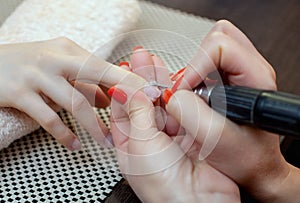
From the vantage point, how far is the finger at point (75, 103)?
41cm

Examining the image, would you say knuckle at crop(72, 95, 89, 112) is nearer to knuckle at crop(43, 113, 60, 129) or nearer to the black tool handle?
knuckle at crop(43, 113, 60, 129)

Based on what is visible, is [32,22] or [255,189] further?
[32,22]

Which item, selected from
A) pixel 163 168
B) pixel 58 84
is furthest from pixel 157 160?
pixel 58 84

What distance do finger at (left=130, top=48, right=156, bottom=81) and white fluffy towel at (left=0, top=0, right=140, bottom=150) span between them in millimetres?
71

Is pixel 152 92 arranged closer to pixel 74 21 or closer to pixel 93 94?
pixel 93 94

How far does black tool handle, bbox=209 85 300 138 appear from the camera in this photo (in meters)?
0.29

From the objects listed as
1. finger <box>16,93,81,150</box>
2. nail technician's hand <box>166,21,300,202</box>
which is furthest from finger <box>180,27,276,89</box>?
finger <box>16,93,81,150</box>

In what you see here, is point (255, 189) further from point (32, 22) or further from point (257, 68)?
point (32, 22)

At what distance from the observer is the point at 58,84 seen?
1.34 ft

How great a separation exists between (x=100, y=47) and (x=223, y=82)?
176 millimetres

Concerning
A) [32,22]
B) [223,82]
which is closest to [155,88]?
[223,82]

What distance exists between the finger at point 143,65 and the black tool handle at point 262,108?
9cm

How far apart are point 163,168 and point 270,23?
1.22 ft

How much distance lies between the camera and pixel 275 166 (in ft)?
1.23
